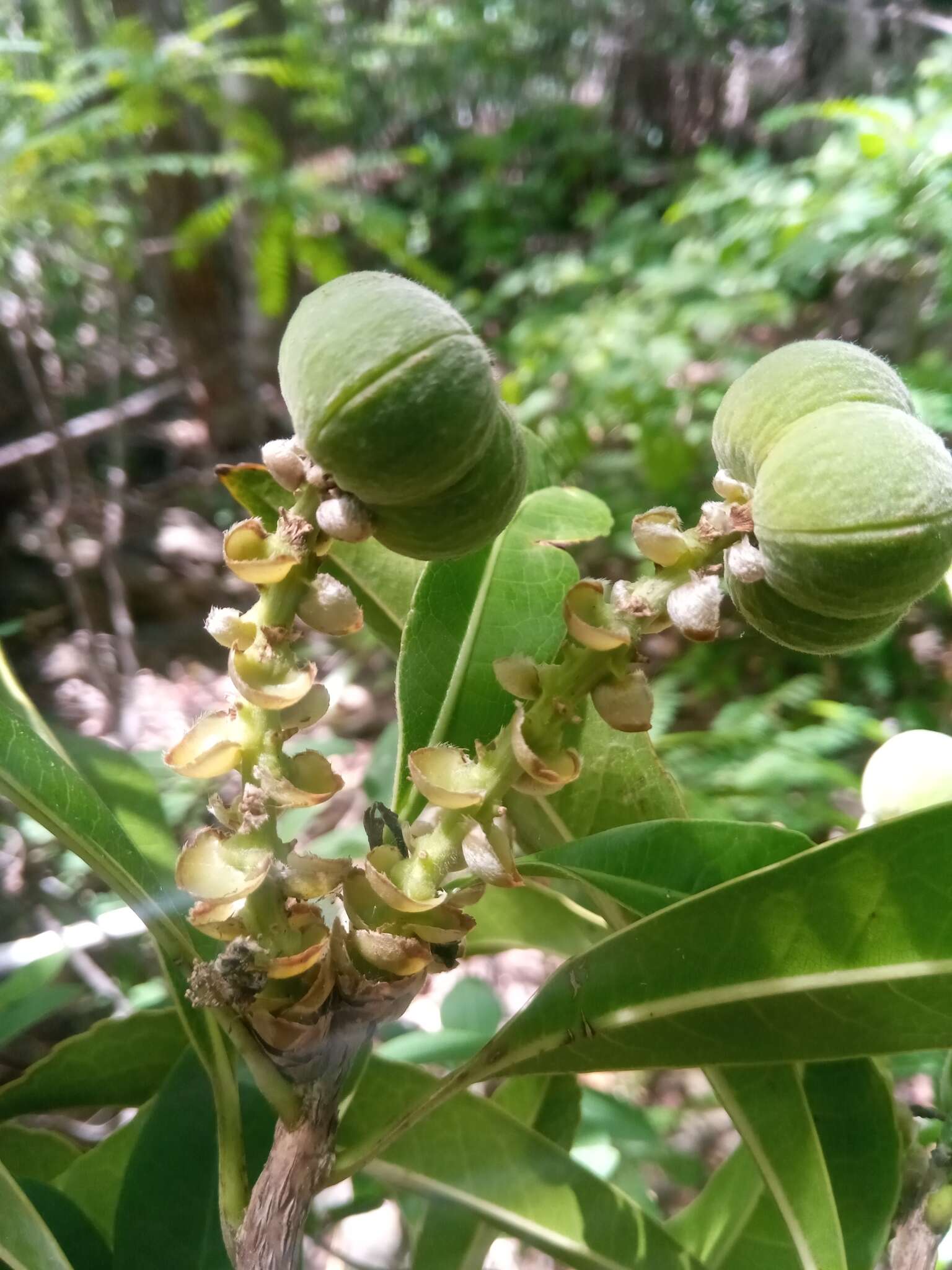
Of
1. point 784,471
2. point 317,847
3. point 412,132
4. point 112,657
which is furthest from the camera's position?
point 412,132

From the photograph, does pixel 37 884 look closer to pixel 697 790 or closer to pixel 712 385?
pixel 697 790

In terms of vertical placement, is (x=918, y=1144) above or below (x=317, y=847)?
above

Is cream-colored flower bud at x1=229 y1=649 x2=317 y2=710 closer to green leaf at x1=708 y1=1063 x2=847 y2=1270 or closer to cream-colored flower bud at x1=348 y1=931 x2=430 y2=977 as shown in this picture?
cream-colored flower bud at x1=348 y1=931 x2=430 y2=977

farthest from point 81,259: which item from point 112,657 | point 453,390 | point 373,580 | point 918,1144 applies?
point 918,1144

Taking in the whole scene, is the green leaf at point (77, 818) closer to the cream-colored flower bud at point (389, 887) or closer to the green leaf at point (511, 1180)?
the cream-colored flower bud at point (389, 887)

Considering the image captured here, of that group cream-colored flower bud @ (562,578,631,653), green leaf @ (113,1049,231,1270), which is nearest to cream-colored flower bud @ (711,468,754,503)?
cream-colored flower bud @ (562,578,631,653)

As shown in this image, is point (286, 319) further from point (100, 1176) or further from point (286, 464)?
point (286, 464)
